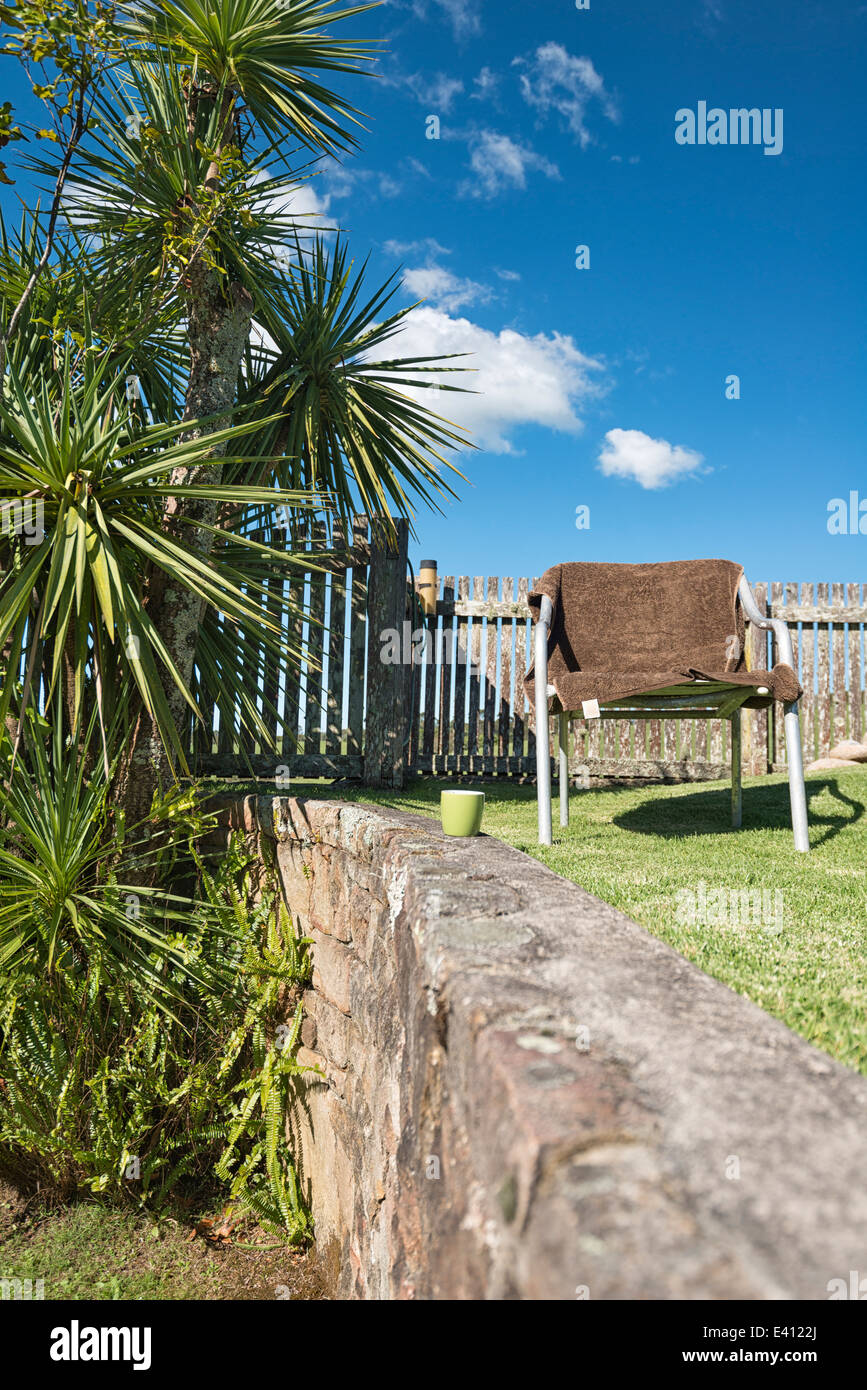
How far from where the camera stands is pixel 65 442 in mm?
2477

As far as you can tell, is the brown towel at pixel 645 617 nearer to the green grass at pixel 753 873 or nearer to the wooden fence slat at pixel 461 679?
the green grass at pixel 753 873

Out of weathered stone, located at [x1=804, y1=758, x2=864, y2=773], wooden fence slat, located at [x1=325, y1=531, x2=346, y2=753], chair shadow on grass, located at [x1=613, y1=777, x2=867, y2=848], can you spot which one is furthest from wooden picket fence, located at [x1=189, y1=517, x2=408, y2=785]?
weathered stone, located at [x1=804, y1=758, x2=864, y2=773]

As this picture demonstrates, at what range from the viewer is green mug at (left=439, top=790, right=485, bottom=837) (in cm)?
210

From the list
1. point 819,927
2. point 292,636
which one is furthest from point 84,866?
point 819,927

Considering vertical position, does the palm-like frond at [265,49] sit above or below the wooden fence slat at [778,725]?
above

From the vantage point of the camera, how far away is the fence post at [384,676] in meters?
5.60

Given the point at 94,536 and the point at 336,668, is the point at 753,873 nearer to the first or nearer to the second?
the point at 94,536

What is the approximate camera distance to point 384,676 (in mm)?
5645

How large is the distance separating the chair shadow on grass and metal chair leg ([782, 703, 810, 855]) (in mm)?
135

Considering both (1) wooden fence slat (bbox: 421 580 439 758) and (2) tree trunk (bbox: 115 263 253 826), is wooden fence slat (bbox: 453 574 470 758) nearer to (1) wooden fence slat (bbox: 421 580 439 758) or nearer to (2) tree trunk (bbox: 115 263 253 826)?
(1) wooden fence slat (bbox: 421 580 439 758)

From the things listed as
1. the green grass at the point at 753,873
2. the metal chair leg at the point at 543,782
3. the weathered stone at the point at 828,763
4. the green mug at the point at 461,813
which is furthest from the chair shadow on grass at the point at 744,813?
the weathered stone at the point at 828,763

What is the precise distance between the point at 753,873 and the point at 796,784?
0.64 metres

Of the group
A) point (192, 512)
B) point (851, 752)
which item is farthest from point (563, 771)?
point (851, 752)
